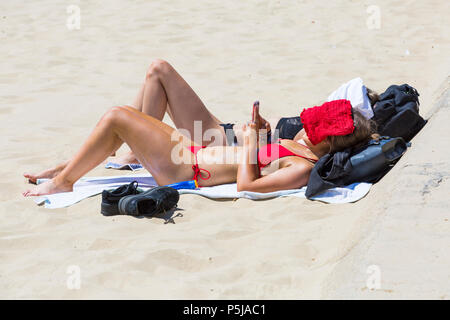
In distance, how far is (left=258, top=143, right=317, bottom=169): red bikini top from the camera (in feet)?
13.1

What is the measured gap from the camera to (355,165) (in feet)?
12.6

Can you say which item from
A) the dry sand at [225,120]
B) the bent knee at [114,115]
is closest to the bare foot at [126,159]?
the dry sand at [225,120]

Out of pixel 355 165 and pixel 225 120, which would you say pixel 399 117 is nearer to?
pixel 355 165

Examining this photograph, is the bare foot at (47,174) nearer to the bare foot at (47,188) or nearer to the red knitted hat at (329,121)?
the bare foot at (47,188)

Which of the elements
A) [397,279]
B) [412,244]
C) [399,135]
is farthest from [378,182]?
[397,279]

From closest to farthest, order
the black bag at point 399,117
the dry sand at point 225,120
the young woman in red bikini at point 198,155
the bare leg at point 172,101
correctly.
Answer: the dry sand at point 225,120 < the young woman in red bikini at point 198,155 < the black bag at point 399,117 < the bare leg at point 172,101

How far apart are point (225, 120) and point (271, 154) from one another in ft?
5.98

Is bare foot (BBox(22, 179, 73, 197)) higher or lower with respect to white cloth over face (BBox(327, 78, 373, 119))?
lower

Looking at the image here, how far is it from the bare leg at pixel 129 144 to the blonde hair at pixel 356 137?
3.19 feet

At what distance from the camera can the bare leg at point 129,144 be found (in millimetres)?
3965

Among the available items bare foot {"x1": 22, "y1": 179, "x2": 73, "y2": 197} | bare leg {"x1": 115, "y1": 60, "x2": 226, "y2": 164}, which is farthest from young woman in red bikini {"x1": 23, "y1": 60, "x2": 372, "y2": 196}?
bare leg {"x1": 115, "y1": 60, "x2": 226, "y2": 164}

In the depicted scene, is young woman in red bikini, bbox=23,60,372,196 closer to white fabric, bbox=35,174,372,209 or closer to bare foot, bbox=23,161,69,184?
white fabric, bbox=35,174,372,209

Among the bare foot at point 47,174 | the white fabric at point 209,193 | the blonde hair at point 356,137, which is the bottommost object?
the white fabric at point 209,193

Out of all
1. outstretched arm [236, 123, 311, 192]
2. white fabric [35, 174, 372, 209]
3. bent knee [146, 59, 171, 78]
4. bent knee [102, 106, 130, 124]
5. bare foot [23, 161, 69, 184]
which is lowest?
white fabric [35, 174, 372, 209]
